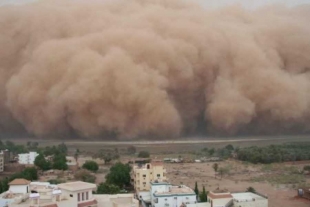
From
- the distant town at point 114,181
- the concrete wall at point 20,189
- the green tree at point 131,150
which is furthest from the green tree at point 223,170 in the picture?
the concrete wall at point 20,189

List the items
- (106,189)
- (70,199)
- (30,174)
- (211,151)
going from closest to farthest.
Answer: (70,199) < (106,189) < (30,174) < (211,151)

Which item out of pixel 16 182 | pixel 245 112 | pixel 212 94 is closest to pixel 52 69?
pixel 212 94

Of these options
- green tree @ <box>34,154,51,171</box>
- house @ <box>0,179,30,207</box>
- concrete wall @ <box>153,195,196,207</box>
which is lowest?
concrete wall @ <box>153,195,196,207</box>

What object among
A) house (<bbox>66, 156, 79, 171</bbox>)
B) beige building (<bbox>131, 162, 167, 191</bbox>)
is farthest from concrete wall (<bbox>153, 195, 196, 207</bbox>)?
house (<bbox>66, 156, 79, 171</bbox>)

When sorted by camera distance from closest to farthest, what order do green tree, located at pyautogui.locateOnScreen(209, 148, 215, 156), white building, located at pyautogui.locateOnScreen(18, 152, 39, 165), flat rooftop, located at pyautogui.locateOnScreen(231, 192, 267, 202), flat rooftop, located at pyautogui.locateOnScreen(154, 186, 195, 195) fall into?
flat rooftop, located at pyautogui.locateOnScreen(231, 192, 267, 202), flat rooftop, located at pyautogui.locateOnScreen(154, 186, 195, 195), white building, located at pyautogui.locateOnScreen(18, 152, 39, 165), green tree, located at pyautogui.locateOnScreen(209, 148, 215, 156)

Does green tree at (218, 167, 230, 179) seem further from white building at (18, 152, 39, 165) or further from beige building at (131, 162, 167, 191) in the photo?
white building at (18, 152, 39, 165)

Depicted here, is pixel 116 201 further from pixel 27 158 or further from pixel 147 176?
pixel 27 158

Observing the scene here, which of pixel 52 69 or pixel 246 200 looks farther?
pixel 52 69

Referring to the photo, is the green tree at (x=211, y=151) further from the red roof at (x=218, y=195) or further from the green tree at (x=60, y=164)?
the red roof at (x=218, y=195)

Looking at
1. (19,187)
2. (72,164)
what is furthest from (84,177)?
(19,187)

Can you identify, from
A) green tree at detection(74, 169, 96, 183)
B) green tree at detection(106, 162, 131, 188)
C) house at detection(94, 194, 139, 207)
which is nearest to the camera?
house at detection(94, 194, 139, 207)

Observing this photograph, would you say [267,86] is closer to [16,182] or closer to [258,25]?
[258,25]
